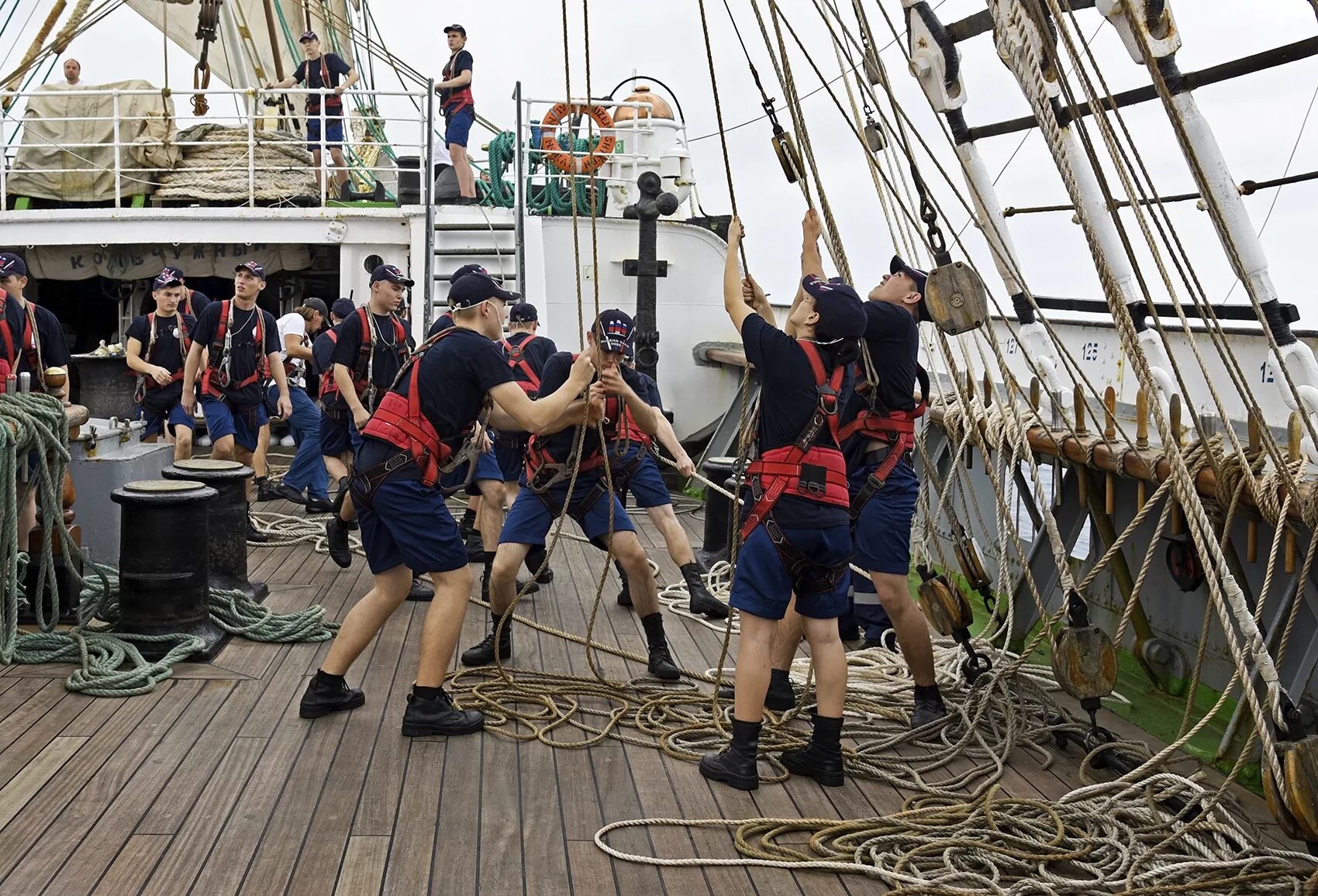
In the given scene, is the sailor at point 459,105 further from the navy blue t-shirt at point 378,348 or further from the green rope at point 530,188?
the navy blue t-shirt at point 378,348

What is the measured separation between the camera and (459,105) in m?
12.5

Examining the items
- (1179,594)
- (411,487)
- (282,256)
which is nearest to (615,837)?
(411,487)

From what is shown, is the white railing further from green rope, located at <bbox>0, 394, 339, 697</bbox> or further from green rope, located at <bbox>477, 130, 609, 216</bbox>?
green rope, located at <bbox>0, 394, 339, 697</bbox>

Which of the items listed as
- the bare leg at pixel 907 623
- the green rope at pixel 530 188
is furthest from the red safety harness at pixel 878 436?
the green rope at pixel 530 188

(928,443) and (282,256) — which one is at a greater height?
(282,256)

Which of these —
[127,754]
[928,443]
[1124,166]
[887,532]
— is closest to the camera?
[1124,166]

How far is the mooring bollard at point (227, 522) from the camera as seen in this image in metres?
6.69

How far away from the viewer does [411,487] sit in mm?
4680

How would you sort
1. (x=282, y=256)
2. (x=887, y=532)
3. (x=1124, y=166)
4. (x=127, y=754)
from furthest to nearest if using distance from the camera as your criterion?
1. (x=282, y=256)
2. (x=887, y=532)
3. (x=127, y=754)
4. (x=1124, y=166)

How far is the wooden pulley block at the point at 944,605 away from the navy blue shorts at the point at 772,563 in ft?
3.75

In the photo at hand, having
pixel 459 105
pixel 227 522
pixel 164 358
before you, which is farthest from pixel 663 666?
pixel 459 105

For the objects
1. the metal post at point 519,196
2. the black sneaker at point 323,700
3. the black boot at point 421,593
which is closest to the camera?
the black sneaker at point 323,700

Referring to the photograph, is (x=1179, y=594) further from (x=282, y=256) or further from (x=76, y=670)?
(x=282, y=256)

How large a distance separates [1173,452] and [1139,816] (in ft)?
3.71
